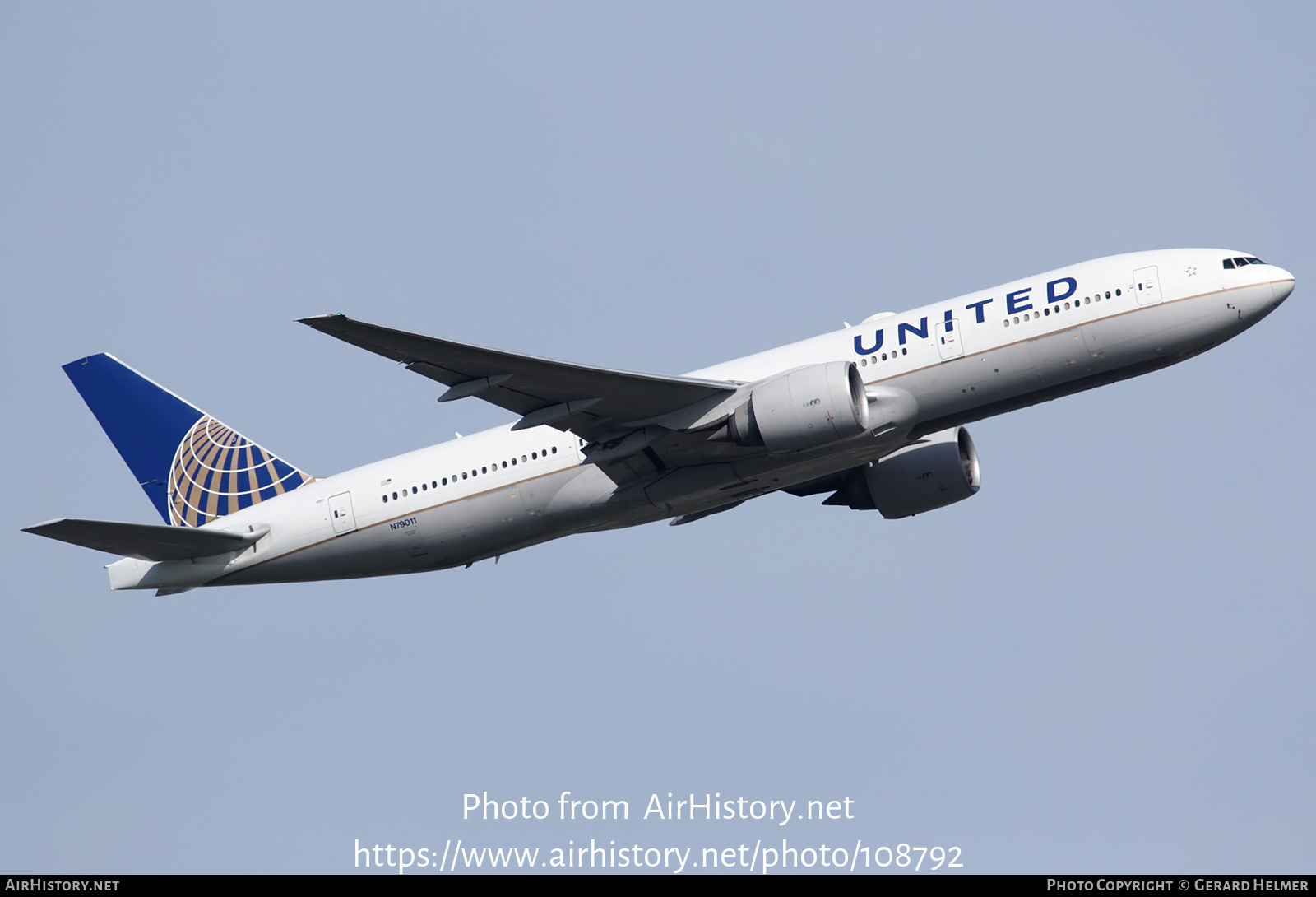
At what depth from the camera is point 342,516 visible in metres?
35.9

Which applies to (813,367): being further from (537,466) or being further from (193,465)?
(193,465)

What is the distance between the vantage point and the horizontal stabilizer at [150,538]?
3275cm

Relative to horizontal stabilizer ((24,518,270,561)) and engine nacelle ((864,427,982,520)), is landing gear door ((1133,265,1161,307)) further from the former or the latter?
horizontal stabilizer ((24,518,270,561))

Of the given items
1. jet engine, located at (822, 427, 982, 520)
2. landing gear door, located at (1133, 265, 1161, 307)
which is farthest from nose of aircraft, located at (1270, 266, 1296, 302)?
jet engine, located at (822, 427, 982, 520)

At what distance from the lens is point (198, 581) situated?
120ft

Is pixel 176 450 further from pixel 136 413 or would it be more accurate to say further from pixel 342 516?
pixel 342 516

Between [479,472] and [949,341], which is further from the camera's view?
[479,472]

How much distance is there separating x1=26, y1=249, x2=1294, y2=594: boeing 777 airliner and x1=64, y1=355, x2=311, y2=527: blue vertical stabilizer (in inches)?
5.3

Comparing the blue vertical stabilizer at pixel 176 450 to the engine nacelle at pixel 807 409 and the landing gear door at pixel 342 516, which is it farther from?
the engine nacelle at pixel 807 409

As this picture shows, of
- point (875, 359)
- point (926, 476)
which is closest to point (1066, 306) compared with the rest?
point (875, 359)

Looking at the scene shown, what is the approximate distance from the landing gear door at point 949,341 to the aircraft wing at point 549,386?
16.2 ft

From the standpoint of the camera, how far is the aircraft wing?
29828 millimetres

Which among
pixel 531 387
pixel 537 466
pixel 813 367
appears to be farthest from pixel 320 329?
pixel 813 367

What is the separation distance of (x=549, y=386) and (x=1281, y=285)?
16.8 metres
